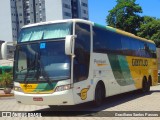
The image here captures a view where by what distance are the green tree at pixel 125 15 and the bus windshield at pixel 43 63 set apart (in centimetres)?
4831

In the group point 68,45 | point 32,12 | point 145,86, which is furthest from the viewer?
point 32,12

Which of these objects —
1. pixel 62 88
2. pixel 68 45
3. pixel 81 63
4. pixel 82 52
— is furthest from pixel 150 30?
pixel 68 45

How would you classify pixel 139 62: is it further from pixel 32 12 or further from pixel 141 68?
pixel 32 12

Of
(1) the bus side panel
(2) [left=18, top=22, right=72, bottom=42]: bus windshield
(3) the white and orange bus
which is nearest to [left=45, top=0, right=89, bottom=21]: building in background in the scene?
(1) the bus side panel

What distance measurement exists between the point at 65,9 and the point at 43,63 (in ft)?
349

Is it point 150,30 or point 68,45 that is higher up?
point 150,30

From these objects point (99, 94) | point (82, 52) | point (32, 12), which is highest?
point (32, 12)

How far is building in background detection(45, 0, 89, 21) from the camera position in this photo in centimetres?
11619

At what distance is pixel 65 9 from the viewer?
384 ft

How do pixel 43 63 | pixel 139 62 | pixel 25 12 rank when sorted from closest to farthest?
pixel 43 63
pixel 139 62
pixel 25 12

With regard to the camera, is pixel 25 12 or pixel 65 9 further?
pixel 25 12

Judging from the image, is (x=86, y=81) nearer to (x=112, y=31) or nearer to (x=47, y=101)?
(x=47, y=101)

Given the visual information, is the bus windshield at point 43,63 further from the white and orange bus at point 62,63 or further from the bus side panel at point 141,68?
the bus side panel at point 141,68

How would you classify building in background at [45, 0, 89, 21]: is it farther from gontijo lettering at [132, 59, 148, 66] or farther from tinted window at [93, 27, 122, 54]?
tinted window at [93, 27, 122, 54]
